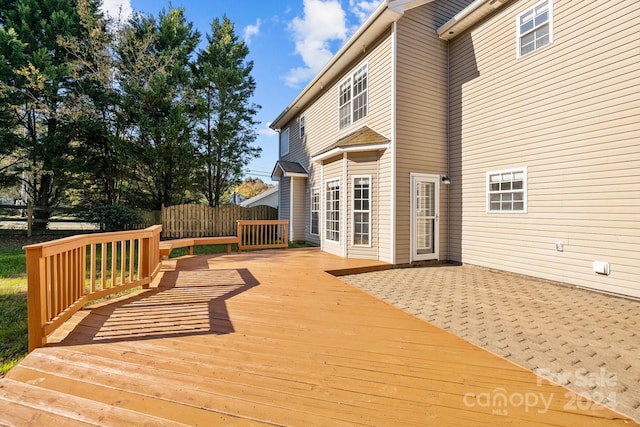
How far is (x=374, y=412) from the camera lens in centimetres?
183

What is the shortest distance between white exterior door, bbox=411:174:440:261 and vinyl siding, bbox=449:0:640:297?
22.3 inches

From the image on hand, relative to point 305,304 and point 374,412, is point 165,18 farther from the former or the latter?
point 374,412

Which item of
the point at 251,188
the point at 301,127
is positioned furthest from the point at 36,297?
the point at 251,188

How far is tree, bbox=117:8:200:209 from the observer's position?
38.5 ft

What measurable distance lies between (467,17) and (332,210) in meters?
5.74

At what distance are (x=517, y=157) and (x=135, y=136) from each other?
44.4 ft

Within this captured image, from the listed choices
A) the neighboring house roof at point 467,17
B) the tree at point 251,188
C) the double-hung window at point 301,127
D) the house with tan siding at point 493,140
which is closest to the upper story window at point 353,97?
the house with tan siding at point 493,140

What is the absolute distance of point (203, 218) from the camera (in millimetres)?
12836

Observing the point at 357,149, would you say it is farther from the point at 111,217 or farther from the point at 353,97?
the point at 111,217

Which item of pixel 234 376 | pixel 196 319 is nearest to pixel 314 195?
pixel 196 319

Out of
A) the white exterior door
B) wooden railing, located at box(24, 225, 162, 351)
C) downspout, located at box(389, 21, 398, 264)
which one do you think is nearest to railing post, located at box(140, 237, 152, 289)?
wooden railing, located at box(24, 225, 162, 351)

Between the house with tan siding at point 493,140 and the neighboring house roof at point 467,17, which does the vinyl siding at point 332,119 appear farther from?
the neighboring house roof at point 467,17

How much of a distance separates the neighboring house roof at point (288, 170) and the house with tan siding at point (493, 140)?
2796 millimetres

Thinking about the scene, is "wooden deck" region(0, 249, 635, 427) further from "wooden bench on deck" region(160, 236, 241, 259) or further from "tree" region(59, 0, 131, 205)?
"tree" region(59, 0, 131, 205)
